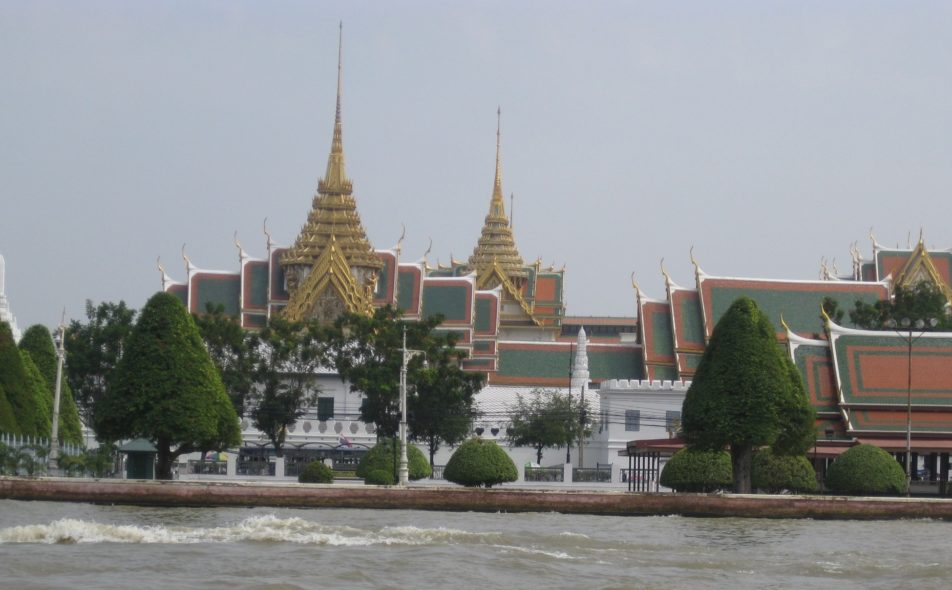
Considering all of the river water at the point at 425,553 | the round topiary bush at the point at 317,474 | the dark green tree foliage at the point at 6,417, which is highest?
the dark green tree foliage at the point at 6,417

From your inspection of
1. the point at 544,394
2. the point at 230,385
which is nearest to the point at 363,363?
the point at 230,385

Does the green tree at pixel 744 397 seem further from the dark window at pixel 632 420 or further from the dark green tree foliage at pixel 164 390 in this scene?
the dark window at pixel 632 420

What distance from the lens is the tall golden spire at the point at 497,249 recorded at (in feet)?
362

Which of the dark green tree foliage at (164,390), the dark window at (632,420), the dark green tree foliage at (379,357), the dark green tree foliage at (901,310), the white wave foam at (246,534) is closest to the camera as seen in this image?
the white wave foam at (246,534)

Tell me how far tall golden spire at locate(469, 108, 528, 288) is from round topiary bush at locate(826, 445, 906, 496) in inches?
2287

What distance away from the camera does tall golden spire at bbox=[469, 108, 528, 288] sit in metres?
110

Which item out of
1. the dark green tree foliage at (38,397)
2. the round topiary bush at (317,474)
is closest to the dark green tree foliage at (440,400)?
the round topiary bush at (317,474)

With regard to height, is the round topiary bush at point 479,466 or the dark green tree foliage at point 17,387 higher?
the dark green tree foliage at point 17,387

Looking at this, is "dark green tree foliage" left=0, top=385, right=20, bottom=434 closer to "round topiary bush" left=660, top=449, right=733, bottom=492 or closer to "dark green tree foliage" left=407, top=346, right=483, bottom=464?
"round topiary bush" left=660, top=449, right=733, bottom=492

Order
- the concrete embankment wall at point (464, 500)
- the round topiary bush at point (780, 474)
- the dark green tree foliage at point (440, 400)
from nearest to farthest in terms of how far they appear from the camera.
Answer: the concrete embankment wall at point (464, 500) < the round topiary bush at point (780, 474) < the dark green tree foliage at point (440, 400)

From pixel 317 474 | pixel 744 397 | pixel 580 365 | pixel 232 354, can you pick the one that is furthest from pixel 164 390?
pixel 580 365

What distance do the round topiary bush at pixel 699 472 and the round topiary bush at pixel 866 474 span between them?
2649 millimetres

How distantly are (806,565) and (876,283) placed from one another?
5735 centimetres

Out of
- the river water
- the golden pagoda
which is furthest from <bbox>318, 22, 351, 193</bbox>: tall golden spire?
the river water
